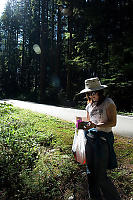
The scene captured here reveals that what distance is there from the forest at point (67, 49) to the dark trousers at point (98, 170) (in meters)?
0.77

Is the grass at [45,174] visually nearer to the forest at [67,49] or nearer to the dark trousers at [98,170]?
the dark trousers at [98,170]

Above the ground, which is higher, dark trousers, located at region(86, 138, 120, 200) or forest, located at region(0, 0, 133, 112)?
forest, located at region(0, 0, 133, 112)

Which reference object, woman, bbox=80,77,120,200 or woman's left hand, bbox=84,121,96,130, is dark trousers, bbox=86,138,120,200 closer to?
woman, bbox=80,77,120,200

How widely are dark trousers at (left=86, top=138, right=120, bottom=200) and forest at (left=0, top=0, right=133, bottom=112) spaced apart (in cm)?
77

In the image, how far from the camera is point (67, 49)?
2545 cm

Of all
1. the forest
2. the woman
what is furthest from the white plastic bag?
the forest

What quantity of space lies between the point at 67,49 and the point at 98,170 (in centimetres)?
2387

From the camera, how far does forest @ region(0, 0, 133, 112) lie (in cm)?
173

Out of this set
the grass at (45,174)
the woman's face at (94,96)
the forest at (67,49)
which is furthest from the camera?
the grass at (45,174)

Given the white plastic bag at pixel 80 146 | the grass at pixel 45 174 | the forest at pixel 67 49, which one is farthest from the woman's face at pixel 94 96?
the grass at pixel 45 174

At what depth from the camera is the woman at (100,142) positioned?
2841mm

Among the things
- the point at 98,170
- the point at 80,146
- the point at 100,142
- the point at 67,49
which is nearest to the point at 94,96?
the point at 100,142

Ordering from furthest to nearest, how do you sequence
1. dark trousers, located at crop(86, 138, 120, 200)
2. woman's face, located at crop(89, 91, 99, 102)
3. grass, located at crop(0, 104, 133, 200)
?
grass, located at crop(0, 104, 133, 200) < woman's face, located at crop(89, 91, 99, 102) < dark trousers, located at crop(86, 138, 120, 200)

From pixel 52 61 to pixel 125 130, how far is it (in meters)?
23.2
